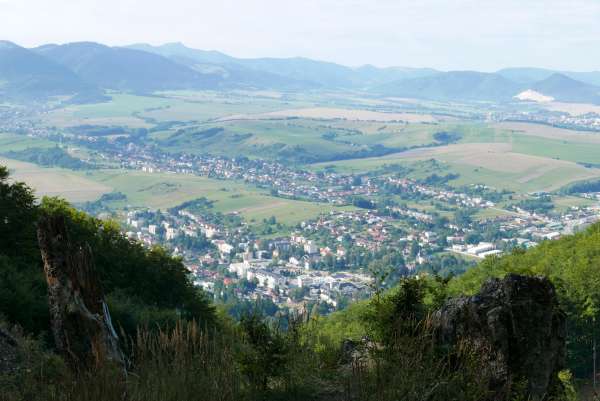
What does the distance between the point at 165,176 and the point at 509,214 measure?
272ft

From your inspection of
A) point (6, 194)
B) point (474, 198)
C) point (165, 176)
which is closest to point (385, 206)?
point (474, 198)

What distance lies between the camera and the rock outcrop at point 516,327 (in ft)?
25.5

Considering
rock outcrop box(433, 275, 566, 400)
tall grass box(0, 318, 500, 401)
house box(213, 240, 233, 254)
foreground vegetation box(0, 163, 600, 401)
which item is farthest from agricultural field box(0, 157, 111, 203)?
tall grass box(0, 318, 500, 401)

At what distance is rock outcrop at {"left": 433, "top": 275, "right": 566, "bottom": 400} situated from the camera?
7.77 m

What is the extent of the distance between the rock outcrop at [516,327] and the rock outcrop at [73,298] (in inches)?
166

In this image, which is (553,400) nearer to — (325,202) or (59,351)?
(59,351)

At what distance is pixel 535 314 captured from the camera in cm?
812

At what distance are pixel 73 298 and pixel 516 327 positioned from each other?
219 inches

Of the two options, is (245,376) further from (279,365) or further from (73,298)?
(73,298)

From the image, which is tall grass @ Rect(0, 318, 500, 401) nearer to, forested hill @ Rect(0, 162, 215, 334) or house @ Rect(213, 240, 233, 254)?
forested hill @ Rect(0, 162, 215, 334)

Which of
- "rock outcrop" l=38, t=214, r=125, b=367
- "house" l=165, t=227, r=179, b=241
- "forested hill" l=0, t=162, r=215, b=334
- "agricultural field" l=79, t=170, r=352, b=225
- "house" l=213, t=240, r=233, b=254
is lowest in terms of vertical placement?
"house" l=213, t=240, r=233, b=254

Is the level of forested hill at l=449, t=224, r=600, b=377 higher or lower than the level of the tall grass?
lower

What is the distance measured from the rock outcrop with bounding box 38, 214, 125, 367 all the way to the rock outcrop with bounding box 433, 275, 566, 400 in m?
4.22

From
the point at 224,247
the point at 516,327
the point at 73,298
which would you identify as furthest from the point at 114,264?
the point at 224,247
